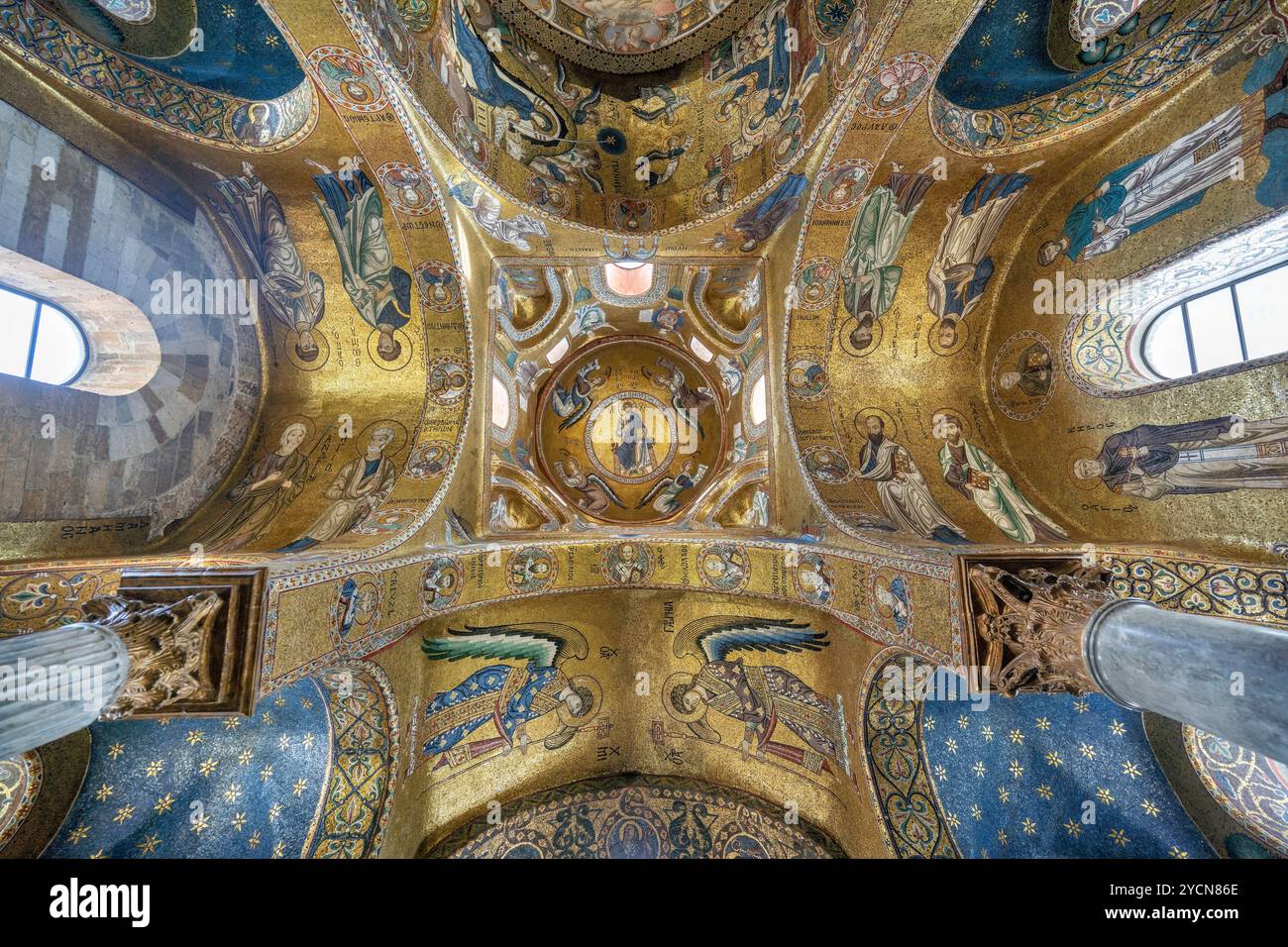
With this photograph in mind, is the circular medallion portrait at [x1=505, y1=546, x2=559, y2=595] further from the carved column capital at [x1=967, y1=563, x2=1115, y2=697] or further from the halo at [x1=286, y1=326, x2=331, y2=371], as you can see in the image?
the carved column capital at [x1=967, y1=563, x2=1115, y2=697]

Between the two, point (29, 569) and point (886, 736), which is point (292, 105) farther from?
point (886, 736)

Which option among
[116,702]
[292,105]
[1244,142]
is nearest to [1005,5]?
[1244,142]

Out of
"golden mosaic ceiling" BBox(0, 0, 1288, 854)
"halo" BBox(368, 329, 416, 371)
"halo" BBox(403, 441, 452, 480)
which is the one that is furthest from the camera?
"halo" BBox(368, 329, 416, 371)

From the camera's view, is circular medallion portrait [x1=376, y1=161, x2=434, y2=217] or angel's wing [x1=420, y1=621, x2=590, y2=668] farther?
angel's wing [x1=420, y1=621, x2=590, y2=668]

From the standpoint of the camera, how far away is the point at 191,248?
7117 mm

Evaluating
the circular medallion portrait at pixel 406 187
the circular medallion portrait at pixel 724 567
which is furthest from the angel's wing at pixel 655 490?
the circular medallion portrait at pixel 406 187

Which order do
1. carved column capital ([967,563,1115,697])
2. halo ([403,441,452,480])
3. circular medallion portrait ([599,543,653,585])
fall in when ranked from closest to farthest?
carved column capital ([967,563,1115,697])
halo ([403,441,452,480])
circular medallion portrait ([599,543,653,585])

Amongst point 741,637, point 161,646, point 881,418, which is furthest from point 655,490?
point 161,646

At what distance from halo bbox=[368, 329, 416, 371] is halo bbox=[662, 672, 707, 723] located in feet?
24.1

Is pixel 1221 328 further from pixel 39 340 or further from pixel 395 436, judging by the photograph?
pixel 39 340

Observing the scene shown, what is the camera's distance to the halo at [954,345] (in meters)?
8.32

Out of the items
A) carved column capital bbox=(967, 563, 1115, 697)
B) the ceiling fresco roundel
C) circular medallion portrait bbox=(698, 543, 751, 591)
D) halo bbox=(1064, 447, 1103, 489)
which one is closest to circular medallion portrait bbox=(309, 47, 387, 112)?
the ceiling fresco roundel

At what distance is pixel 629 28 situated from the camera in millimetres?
8836

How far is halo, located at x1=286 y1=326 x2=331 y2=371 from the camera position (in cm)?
808
